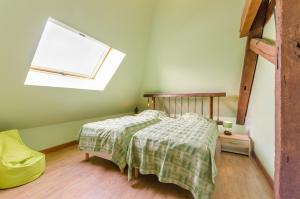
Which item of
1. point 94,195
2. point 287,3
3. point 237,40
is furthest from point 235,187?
point 237,40

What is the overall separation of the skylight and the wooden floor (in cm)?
123

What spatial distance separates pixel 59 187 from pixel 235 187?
78.5 inches

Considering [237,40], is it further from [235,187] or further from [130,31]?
[235,187]

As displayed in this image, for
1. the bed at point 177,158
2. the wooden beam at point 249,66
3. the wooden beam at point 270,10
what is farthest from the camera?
the wooden beam at point 249,66

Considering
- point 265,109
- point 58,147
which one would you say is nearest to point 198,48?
point 265,109

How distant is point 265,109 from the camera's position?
2264 mm

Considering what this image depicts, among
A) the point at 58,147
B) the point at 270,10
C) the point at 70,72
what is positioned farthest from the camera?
the point at 58,147

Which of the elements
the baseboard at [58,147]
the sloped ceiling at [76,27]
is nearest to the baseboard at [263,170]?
the sloped ceiling at [76,27]

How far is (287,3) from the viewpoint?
1.99 ft

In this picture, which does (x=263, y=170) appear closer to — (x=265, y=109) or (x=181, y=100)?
(x=265, y=109)

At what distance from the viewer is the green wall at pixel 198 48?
2766 mm

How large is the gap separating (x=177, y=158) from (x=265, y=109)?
144 cm

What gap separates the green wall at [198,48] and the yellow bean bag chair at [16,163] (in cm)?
271

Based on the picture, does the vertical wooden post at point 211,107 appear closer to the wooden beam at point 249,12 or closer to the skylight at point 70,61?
the wooden beam at point 249,12
